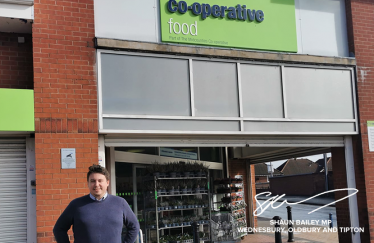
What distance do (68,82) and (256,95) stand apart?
408 centimetres

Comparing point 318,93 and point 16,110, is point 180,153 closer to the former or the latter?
point 318,93

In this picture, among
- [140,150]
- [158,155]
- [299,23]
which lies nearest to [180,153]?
[158,155]

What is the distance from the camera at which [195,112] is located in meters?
9.30

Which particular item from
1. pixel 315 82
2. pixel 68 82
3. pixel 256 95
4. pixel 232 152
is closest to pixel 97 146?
pixel 68 82

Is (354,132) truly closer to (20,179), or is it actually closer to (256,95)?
(256,95)

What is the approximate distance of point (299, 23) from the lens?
10.5 metres

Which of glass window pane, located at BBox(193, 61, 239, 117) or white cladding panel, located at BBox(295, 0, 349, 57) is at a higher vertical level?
white cladding panel, located at BBox(295, 0, 349, 57)

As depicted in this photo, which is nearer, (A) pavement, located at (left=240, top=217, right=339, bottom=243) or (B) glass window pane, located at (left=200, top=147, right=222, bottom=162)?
(A) pavement, located at (left=240, top=217, right=339, bottom=243)

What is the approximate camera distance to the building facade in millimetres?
8062

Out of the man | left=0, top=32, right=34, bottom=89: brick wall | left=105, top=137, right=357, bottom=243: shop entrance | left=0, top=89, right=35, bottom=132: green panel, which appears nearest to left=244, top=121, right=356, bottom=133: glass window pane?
left=105, top=137, right=357, bottom=243: shop entrance

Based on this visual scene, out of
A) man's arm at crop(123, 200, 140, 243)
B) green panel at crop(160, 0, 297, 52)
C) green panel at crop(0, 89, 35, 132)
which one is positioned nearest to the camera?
man's arm at crop(123, 200, 140, 243)

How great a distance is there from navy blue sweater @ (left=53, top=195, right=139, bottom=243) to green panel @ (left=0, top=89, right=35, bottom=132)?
394cm

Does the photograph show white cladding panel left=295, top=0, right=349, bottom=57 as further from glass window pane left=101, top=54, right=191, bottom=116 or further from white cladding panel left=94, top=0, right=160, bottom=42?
white cladding panel left=94, top=0, right=160, bottom=42

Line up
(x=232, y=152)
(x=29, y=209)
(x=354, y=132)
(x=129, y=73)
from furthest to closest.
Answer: (x=232, y=152) < (x=354, y=132) < (x=129, y=73) < (x=29, y=209)
